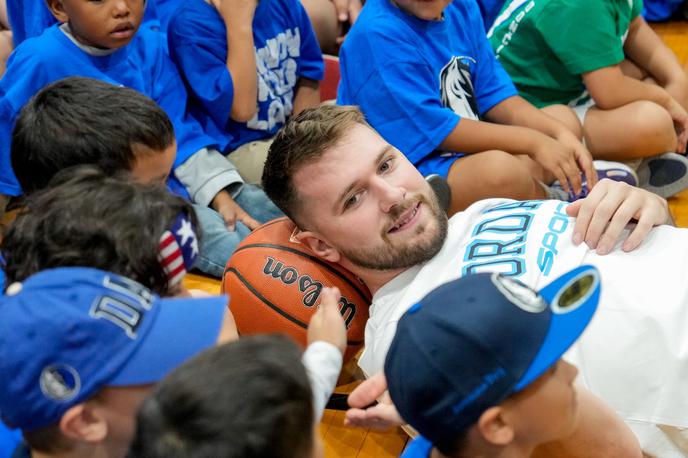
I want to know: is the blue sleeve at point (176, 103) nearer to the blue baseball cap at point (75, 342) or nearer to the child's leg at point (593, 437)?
the blue baseball cap at point (75, 342)

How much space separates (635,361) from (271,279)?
0.80 m

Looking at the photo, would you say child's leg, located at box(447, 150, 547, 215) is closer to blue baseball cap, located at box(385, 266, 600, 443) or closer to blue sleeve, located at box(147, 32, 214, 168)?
blue sleeve, located at box(147, 32, 214, 168)

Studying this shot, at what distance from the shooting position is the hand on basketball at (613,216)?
1.54 m

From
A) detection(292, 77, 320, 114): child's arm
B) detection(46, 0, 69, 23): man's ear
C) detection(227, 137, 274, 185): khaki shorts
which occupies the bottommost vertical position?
Result: detection(227, 137, 274, 185): khaki shorts

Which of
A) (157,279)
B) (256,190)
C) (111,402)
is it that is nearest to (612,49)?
(256,190)

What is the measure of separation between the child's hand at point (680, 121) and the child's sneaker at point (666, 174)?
0.12 meters

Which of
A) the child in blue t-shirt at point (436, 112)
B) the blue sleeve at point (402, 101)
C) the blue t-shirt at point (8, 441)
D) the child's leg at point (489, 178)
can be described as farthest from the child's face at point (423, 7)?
the blue t-shirt at point (8, 441)

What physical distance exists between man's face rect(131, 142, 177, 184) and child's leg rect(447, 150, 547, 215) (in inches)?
37.1

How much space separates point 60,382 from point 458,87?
1.70 metres

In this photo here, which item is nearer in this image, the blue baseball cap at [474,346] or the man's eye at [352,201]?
the blue baseball cap at [474,346]

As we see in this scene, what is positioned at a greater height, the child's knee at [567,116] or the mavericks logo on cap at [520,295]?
the mavericks logo on cap at [520,295]

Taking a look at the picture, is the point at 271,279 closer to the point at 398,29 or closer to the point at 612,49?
the point at 398,29

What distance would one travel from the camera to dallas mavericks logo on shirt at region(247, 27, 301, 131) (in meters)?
2.68

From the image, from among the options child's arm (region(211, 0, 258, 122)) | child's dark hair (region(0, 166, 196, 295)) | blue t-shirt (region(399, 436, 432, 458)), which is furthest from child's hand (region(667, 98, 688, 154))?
child's dark hair (region(0, 166, 196, 295))
